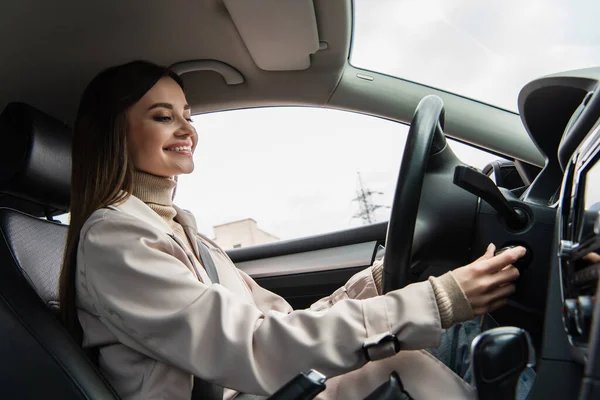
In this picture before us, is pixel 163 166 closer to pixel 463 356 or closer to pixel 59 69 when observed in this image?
pixel 59 69

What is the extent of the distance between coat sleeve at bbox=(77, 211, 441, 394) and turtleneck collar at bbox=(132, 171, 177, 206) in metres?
0.34

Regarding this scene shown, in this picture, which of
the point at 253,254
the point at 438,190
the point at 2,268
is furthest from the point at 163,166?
the point at 253,254

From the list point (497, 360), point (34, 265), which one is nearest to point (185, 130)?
point (34, 265)

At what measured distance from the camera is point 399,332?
867mm

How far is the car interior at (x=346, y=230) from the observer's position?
2.40 feet

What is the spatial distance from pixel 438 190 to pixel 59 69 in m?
1.14

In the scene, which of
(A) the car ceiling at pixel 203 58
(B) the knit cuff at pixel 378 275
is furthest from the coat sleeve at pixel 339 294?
(A) the car ceiling at pixel 203 58

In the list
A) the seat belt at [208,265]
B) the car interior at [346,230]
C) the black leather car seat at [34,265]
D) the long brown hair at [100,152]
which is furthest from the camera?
the seat belt at [208,265]

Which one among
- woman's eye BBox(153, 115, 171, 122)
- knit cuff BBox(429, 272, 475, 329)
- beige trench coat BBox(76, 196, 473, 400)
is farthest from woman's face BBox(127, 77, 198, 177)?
knit cuff BBox(429, 272, 475, 329)

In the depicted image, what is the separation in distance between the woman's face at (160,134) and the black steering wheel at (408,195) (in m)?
0.66

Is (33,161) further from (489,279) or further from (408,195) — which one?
(489,279)

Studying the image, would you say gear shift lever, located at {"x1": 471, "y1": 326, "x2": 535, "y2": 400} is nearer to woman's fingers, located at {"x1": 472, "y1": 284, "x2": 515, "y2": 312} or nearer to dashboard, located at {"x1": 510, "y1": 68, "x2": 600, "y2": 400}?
dashboard, located at {"x1": 510, "y1": 68, "x2": 600, "y2": 400}

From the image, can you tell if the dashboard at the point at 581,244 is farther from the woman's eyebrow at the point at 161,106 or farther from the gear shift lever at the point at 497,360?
the woman's eyebrow at the point at 161,106

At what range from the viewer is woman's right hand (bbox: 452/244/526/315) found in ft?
2.82
